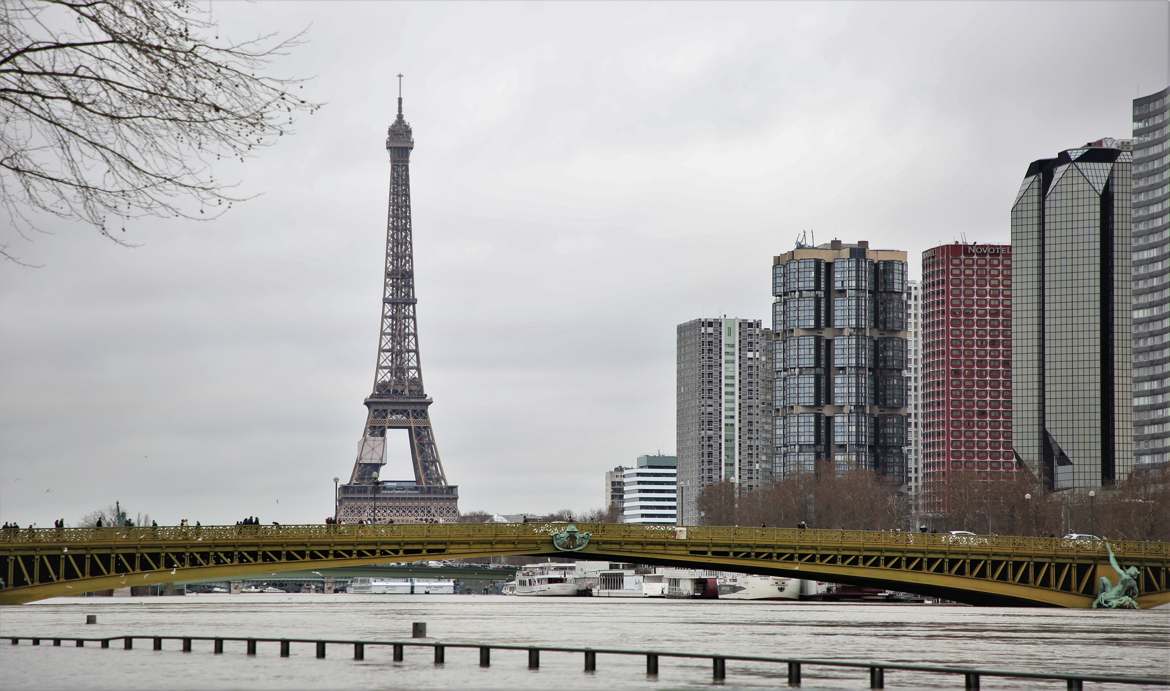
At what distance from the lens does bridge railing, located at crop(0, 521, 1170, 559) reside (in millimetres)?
100750

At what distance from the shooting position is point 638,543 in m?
111

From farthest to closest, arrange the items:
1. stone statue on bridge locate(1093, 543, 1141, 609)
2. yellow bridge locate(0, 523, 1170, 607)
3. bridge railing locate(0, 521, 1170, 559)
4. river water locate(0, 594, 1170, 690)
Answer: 1. stone statue on bridge locate(1093, 543, 1141, 609)
2. bridge railing locate(0, 521, 1170, 559)
3. yellow bridge locate(0, 523, 1170, 607)
4. river water locate(0, 594, 1170, 690)

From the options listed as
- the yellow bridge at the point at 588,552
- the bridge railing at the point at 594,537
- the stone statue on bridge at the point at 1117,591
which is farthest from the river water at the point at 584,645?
the stone statue on bridge at the point at 1117,591

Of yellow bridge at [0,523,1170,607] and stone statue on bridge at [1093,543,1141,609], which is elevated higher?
yellow bridge at [0,523,1170,607]

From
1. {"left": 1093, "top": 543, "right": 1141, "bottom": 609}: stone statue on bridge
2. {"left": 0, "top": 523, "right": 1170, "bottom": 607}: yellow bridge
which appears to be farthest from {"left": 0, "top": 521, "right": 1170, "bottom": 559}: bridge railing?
{"left": 1093, "top": 543, "right": 1141, "bottom": 609}: stone statue on bridge

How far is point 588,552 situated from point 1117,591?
3451cm

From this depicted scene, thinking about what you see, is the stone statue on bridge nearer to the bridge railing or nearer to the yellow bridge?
the yellow bridge

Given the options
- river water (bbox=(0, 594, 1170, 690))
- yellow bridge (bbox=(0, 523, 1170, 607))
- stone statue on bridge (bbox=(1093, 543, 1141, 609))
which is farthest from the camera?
stone statue on bridge (bbox=(1093, 543, 1141, 609))

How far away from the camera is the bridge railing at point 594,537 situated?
101 metres

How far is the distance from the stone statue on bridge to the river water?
915cm

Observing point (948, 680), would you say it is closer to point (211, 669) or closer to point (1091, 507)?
point (211, 669)

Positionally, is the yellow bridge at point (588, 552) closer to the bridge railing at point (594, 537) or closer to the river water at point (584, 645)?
the bridge railing at point (594, 537)

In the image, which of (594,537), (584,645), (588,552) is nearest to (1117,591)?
(594,537)

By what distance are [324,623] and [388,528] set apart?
60.0 ft
